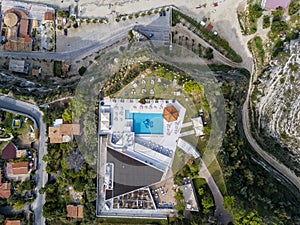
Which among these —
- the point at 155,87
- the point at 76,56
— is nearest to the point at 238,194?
the point at 155,87

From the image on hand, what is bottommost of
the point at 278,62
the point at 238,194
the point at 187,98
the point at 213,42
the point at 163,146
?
the point at 238,194

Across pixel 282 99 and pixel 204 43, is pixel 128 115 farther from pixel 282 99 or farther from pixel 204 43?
pixel 282 99

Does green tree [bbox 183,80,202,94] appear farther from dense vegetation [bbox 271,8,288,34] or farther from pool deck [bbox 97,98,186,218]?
dense vegetation [bbox 271,8,288,34]

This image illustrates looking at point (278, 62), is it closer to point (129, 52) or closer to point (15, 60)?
point (129, 52)

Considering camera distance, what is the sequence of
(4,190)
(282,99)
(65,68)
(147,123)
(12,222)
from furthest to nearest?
(65,68) < (282,99) < (147,123) < (4,190) < (12,222)

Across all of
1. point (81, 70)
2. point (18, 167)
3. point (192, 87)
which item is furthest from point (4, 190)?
point (192, 87)

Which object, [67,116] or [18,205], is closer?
[18,205]

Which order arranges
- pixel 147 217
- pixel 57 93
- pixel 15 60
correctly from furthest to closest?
1. pixel 15 60
2. pixel 57 93
3. pixel 147 217
